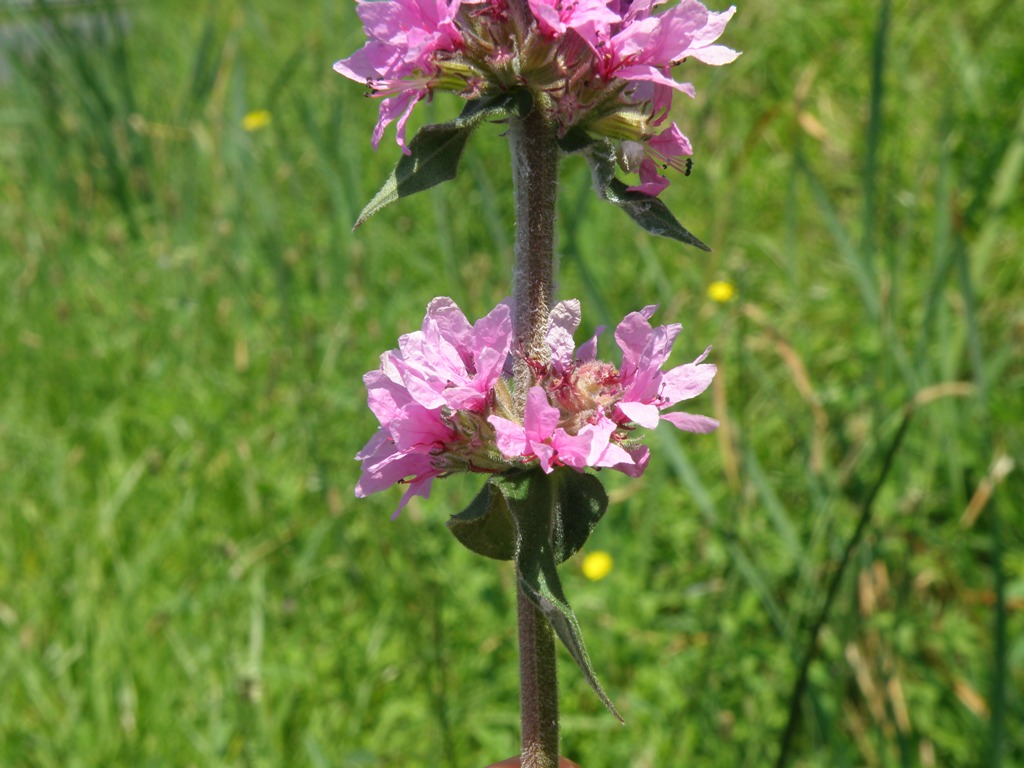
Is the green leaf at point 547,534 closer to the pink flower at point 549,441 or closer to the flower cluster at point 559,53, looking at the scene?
the pink flower at point 549,441

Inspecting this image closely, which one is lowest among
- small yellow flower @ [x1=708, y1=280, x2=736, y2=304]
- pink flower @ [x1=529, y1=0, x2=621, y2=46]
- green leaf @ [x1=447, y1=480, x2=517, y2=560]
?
green leaf @ [x1=447, y1=480, x2=517, y2=560]

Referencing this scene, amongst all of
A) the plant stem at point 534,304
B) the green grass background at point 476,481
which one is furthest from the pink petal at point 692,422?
the green grass background at point 476,481

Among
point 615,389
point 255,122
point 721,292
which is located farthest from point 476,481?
point 255,122

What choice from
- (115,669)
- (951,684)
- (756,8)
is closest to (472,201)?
(756,8)

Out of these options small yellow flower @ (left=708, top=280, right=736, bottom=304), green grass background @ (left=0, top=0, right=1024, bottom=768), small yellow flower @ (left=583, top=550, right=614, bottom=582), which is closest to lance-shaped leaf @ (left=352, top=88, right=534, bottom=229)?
green grass background @ (left=0, top=0, right=1024, bottom=768)

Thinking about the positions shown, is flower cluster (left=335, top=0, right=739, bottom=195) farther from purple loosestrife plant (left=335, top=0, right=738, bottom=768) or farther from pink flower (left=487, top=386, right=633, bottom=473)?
pink flower (left=487, top=386, right=633, bottom=473)

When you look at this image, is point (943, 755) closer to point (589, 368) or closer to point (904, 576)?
point (904, 576)

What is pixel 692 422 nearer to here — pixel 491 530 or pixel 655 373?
pixel 655 373

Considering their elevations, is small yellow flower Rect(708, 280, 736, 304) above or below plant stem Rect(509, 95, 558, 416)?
above
